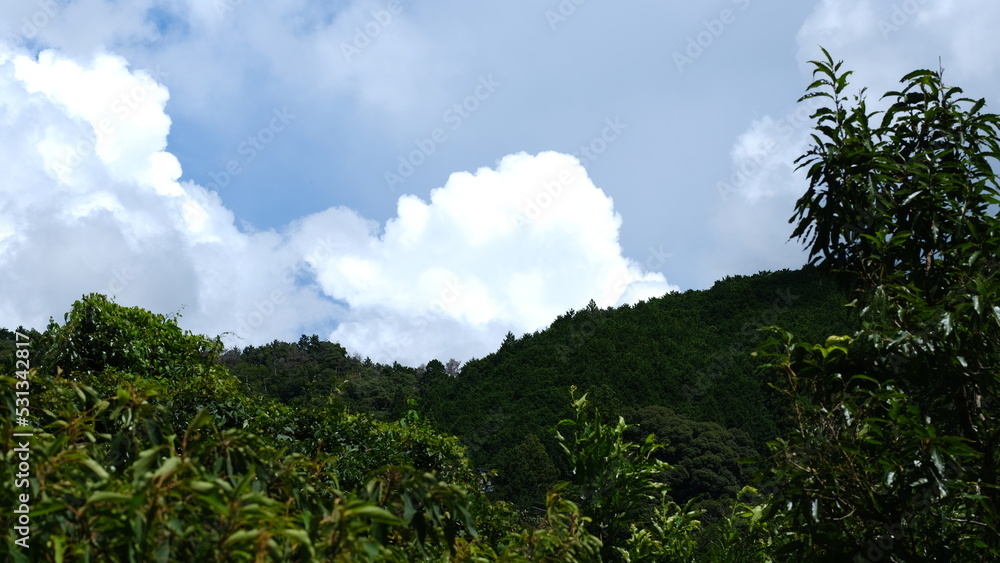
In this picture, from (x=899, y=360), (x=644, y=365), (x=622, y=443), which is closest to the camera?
(x=899, y=360)

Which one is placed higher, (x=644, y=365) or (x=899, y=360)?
(x=644, y=365)

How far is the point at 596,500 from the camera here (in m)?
6.79

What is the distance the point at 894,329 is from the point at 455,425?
4099cm

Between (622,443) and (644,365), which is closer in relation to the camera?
(622,443)

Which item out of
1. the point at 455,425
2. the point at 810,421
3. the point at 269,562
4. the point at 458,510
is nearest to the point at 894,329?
the point at 810,421

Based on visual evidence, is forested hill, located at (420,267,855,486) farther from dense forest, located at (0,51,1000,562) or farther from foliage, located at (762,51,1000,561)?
foliage, located at (762,51,1000,561)

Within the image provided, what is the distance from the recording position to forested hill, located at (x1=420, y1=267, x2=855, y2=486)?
42969 mm

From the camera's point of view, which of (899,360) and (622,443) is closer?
(899,360)

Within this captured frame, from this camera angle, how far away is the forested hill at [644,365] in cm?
4297

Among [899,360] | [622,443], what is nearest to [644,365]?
[622,443]

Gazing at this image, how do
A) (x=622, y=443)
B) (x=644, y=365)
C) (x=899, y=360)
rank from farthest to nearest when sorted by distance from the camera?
(x=644, y=365) < (x=622, y=443) < (x=899, y=360)

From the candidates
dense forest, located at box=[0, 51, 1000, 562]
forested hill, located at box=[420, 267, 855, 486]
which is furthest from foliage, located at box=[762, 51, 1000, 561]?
forested hill, located at box=[420, 267, 855, 486]

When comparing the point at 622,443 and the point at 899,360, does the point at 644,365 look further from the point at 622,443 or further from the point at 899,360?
the point at 899,360

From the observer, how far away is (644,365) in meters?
47.3
